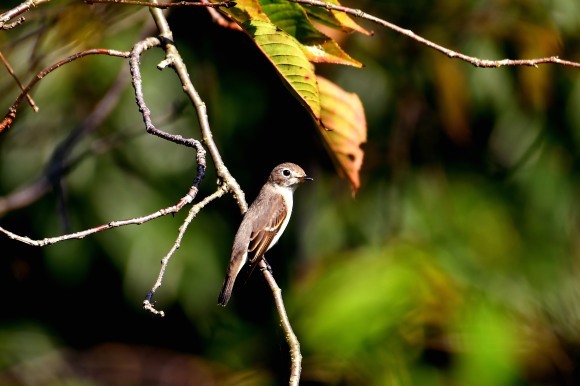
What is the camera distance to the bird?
3.95 meters

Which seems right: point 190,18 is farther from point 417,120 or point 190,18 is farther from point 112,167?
point 417,120

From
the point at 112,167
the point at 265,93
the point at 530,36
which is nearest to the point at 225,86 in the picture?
the point at 265,93

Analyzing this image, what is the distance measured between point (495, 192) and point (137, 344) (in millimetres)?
3366

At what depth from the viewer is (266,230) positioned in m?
4.06

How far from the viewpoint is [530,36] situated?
5.76m

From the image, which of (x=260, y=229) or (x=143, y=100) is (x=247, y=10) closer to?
(x=143, y=100)

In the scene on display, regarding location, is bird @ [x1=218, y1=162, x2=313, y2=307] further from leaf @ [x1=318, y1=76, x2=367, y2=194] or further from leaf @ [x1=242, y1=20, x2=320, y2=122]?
leaf @ [x1=242, y1=20, x2=320, y2=122]

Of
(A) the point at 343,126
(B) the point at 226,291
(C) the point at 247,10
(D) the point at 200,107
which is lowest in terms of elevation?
(B) the point at 226,291

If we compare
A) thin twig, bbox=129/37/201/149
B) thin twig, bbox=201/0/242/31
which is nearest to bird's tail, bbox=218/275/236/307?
thin twig, bbox=201/0/242/31

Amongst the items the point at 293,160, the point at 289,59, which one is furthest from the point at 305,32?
the point at 293,160

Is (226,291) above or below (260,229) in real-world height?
below

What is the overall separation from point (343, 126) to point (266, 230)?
4.17 ft

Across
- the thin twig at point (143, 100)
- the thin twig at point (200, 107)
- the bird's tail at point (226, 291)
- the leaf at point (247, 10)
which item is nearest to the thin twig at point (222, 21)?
the thin twig at point (200, 107)

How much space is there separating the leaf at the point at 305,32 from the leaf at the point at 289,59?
141mm
